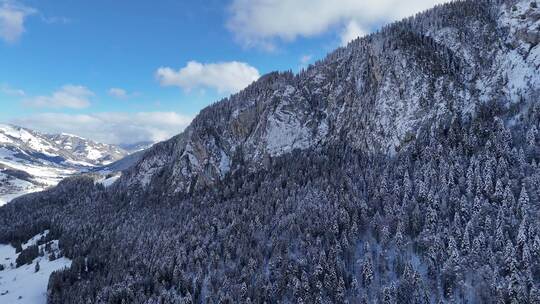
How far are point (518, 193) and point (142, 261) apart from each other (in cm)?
14360

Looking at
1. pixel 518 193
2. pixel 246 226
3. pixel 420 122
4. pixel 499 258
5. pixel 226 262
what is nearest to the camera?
pixel 499 258

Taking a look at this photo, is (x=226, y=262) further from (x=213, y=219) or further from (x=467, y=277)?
(x=467, y=277)

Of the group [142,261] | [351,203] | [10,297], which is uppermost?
[351,203]

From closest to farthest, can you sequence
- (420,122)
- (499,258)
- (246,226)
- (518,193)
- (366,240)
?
(499,258), (518,193), (366,240), (246,226), (420,122)

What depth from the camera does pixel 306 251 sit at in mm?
141000

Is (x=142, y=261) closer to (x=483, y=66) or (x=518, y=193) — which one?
(x=518, y=193)

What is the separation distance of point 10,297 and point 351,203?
152659 mm

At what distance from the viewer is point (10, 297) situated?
176500mm

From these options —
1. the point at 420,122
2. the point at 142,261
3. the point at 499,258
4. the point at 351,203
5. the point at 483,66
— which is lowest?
the point at 142,261

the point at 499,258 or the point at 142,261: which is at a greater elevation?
the point at 499,258

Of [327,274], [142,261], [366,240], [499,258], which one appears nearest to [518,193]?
[499,258]

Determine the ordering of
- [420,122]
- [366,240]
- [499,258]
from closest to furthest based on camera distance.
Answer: [499,258] → [366,240] → [420,122]

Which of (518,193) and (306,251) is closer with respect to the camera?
(518,193)

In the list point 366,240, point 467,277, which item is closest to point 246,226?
point 366,240
